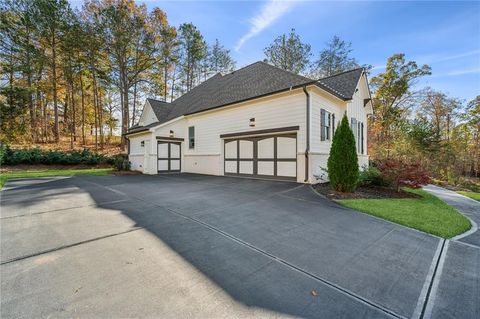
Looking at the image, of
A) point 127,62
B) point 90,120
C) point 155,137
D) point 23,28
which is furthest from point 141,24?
point 90,120

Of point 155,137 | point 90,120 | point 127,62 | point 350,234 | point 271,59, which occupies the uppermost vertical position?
point 271,59

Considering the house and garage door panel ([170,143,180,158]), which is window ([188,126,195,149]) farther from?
garage door panel ([170,143,180,158])

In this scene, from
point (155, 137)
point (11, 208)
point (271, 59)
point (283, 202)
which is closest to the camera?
point (11, 208)

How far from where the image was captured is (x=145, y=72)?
22375 millimetres

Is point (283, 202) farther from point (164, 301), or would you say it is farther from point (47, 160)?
point (47, 160)

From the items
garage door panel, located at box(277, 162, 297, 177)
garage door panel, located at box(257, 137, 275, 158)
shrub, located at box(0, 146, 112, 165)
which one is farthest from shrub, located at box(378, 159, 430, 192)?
shrub, located at box(0, 146, 112, 165)

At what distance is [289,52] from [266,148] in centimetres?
1660

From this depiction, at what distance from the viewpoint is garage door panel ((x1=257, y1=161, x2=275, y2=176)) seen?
10.5m

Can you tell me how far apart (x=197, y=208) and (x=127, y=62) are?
20.6 meters

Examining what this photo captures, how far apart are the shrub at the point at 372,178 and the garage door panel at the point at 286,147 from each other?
3057mm

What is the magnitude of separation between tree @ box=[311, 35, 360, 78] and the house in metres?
10.1

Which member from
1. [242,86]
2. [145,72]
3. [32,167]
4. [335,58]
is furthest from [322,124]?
[145,72]

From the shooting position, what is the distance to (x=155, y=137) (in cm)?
1403

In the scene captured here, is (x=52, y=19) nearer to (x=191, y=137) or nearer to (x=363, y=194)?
(x=191, y=137)
